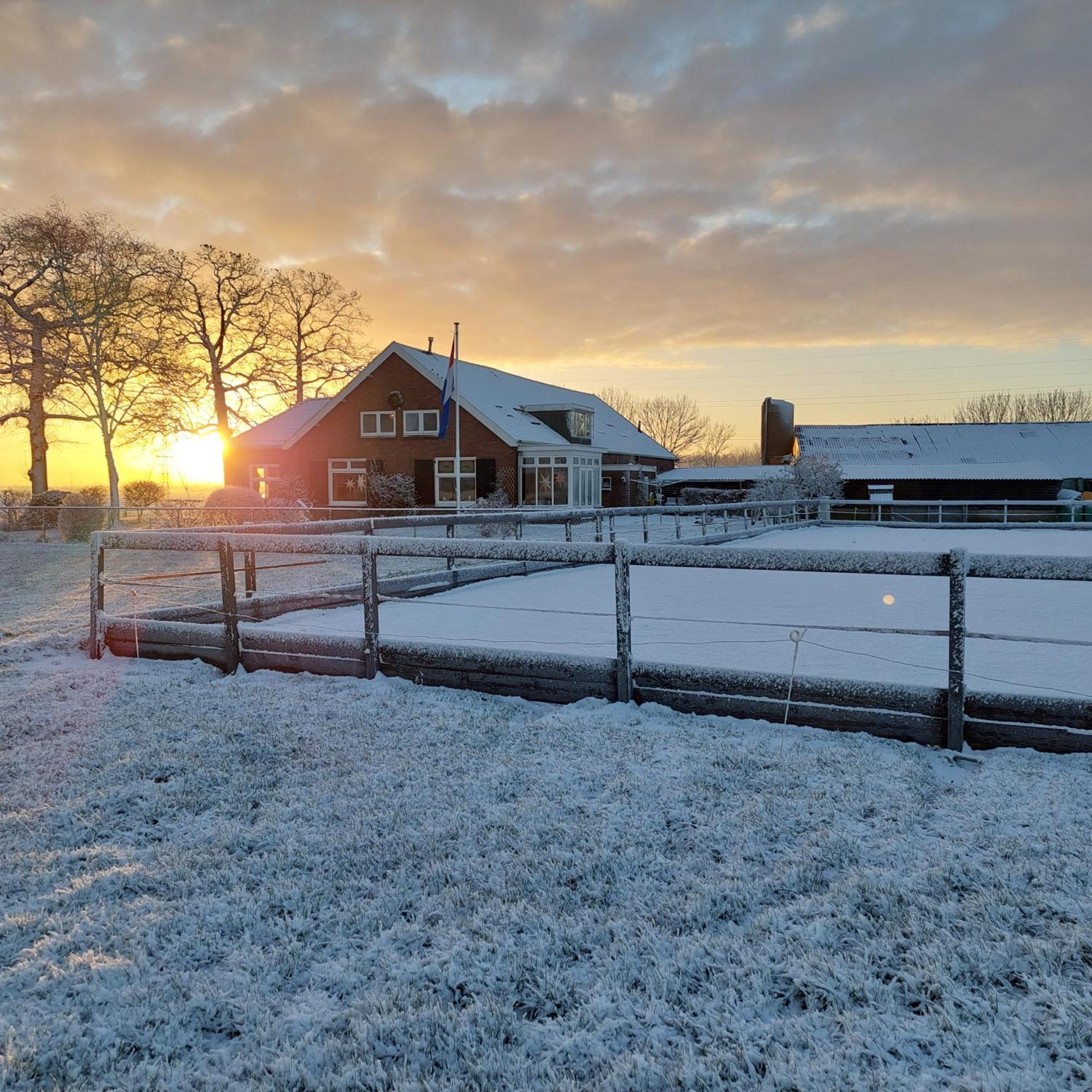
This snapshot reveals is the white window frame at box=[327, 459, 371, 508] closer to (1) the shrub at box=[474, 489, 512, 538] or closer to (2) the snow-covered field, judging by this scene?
(1) the shrub at box=[474, 489, 512, 538]

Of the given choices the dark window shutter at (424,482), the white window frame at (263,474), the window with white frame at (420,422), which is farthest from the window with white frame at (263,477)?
the dark window shutter at (424,482)

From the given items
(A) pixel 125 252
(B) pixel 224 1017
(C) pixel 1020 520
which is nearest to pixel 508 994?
(B) pixel 224 1017

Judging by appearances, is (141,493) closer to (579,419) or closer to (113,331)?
(113,331)

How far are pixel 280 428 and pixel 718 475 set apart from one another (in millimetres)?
25435

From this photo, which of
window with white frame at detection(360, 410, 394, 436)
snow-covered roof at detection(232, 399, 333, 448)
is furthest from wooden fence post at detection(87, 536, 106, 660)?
snow-covered roof at detection(232, 399, 333, 448)

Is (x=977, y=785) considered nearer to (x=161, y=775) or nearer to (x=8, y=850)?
(x=161, y=775)

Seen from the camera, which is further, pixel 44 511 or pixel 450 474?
pixel 450 474

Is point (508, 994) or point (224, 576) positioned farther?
point (224, 576)

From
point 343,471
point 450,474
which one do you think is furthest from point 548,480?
point 343,471

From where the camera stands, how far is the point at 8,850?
11.0 ft

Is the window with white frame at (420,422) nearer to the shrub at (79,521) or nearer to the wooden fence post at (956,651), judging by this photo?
the shrub at (79,521)

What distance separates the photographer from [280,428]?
41.2 meters

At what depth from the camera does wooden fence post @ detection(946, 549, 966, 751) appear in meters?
4.21

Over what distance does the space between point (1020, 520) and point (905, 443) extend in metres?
8.66
